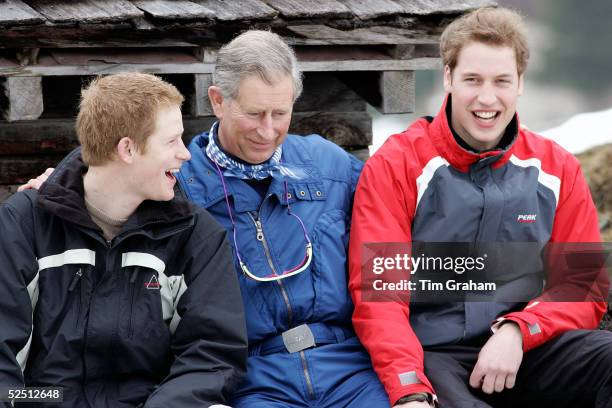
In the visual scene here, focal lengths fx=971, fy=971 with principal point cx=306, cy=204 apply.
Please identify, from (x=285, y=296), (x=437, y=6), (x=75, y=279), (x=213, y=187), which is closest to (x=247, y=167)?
(x=213, y=187)

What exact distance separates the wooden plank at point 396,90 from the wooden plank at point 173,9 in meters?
1.02

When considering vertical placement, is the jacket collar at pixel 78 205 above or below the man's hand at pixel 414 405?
above

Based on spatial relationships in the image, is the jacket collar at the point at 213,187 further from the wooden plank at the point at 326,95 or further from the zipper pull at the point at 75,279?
the wooden plank at the point at 326,95

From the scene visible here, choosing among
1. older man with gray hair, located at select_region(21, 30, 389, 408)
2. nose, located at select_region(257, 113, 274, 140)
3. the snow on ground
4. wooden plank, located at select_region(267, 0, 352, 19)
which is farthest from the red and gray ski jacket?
the snow on ground

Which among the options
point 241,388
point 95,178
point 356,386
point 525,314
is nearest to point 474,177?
point 525,314

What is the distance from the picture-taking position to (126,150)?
3303 millimetres

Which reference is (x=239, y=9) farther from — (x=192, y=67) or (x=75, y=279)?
(x=75, y=279)

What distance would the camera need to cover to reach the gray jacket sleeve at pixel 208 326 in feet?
10.6

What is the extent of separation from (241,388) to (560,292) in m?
1.28

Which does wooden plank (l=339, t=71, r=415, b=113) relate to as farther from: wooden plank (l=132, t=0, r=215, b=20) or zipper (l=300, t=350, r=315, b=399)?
zipper (l=300, t=350, r=315, b=399)

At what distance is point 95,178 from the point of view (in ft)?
11.0

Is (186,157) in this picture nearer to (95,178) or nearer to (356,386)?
(95,178)

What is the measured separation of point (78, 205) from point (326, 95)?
6.87ft

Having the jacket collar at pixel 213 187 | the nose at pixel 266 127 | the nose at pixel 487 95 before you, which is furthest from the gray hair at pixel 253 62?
the nose at pixel 487 95
